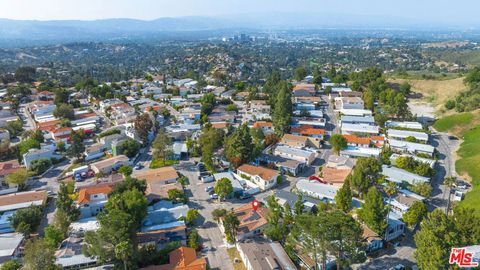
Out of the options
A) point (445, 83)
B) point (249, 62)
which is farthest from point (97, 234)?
point (249, 62)

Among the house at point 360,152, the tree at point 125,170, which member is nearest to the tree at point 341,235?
the house at point 360,152

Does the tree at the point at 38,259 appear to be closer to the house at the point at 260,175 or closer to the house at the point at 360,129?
the house at the point at 260,175

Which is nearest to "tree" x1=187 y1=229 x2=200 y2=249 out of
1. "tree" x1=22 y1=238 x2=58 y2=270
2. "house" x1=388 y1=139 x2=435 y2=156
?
"tree" x1=22 y1=238 x2=58 y2=270

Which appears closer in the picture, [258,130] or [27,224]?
[27,224]

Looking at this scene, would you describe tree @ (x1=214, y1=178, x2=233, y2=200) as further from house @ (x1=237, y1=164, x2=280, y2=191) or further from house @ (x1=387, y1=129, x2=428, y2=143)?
house @ (x1=387, y1=129, x2=428, y2=143)

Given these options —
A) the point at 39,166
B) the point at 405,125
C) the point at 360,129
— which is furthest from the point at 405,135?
the point at 39,166

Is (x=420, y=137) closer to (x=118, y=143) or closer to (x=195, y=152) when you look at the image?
(x=195, y=152)
